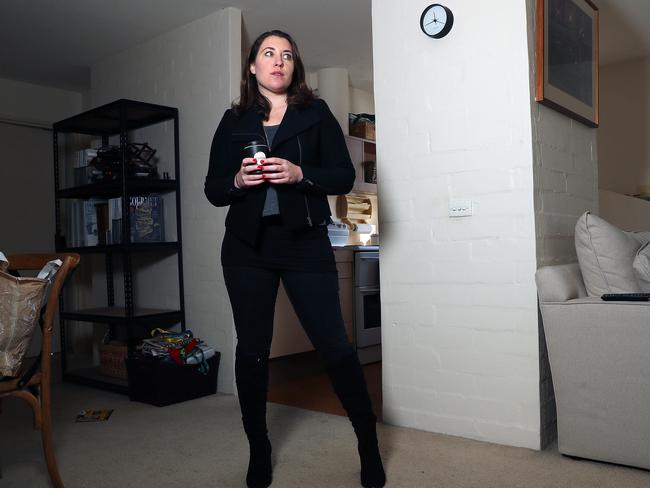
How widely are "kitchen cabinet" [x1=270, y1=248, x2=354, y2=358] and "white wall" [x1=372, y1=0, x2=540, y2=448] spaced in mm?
1360

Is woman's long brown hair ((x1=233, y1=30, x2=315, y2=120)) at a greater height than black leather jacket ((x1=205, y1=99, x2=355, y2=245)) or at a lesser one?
greater

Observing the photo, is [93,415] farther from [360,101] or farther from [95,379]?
[360,101]

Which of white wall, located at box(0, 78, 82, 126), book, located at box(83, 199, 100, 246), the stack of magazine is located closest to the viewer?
the stack of magazine

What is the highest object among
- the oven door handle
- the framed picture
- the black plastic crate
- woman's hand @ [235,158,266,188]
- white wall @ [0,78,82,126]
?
white wall @ [0,78,82,126]

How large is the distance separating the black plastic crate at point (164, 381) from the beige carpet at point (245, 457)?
18cm

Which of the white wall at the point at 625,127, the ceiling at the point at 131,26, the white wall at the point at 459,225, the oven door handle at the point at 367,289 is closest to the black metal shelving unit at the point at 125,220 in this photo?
the ceiling at the point at 131,26

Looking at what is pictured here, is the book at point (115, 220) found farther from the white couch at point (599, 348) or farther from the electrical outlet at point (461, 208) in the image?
the white couch at point (599, 348)

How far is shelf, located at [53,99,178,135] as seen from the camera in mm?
3541

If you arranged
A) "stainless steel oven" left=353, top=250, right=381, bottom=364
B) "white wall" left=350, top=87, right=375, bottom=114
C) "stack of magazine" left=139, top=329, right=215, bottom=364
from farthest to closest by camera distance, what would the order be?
"white wall" left=350, top=87, right=375, bottom=114 < "stainless steel oven" left=353, top=250, right=381, bottom=364 < "stack of magazine" left=139, top=329, right=215, bottom=364

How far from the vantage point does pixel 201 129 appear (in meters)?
3.60

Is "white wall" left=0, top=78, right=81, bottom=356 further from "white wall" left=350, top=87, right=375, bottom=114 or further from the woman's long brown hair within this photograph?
the woman's long brown hair

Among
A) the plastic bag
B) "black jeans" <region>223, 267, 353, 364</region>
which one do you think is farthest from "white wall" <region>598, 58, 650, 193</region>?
the plastic bag

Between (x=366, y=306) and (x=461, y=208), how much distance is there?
191 cm

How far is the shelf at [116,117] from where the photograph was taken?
3541 millimetres
